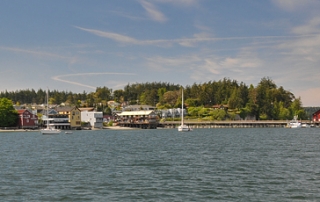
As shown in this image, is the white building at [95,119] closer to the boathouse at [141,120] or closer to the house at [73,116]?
the house at [73,116]

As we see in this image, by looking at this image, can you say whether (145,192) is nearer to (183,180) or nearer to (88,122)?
(183,180)

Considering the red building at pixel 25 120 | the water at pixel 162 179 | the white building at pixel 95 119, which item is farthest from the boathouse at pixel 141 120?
the water at pixel 162 179

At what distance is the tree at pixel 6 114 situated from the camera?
142875mm

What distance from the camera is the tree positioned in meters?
143

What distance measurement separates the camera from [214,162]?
42406mm

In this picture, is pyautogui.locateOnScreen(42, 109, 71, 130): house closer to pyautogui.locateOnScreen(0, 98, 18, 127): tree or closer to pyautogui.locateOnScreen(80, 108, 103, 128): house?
pyautogui.locateOnScreen(80, 108, 103, 128): house

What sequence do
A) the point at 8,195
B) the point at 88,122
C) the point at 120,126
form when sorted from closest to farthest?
1. the point at 8,195
2. the point at 88,122
3. the point at 120,126

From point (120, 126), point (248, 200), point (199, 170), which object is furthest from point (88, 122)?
point (248, 200)

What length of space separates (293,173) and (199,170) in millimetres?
7587

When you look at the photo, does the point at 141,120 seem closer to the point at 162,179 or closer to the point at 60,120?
the point at 60,120

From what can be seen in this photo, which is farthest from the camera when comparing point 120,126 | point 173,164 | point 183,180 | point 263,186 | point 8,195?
point 120,126

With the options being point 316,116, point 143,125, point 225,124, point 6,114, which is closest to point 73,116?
point 6,114

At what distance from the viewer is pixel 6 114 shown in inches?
5689

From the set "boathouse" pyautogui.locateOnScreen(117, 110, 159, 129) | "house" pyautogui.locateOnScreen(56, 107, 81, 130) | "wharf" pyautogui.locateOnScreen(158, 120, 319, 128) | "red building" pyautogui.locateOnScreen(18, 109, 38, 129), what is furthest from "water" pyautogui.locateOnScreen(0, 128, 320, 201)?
"wharf" pyautogui.locateOnScreen(158, 120, 319, 128)
